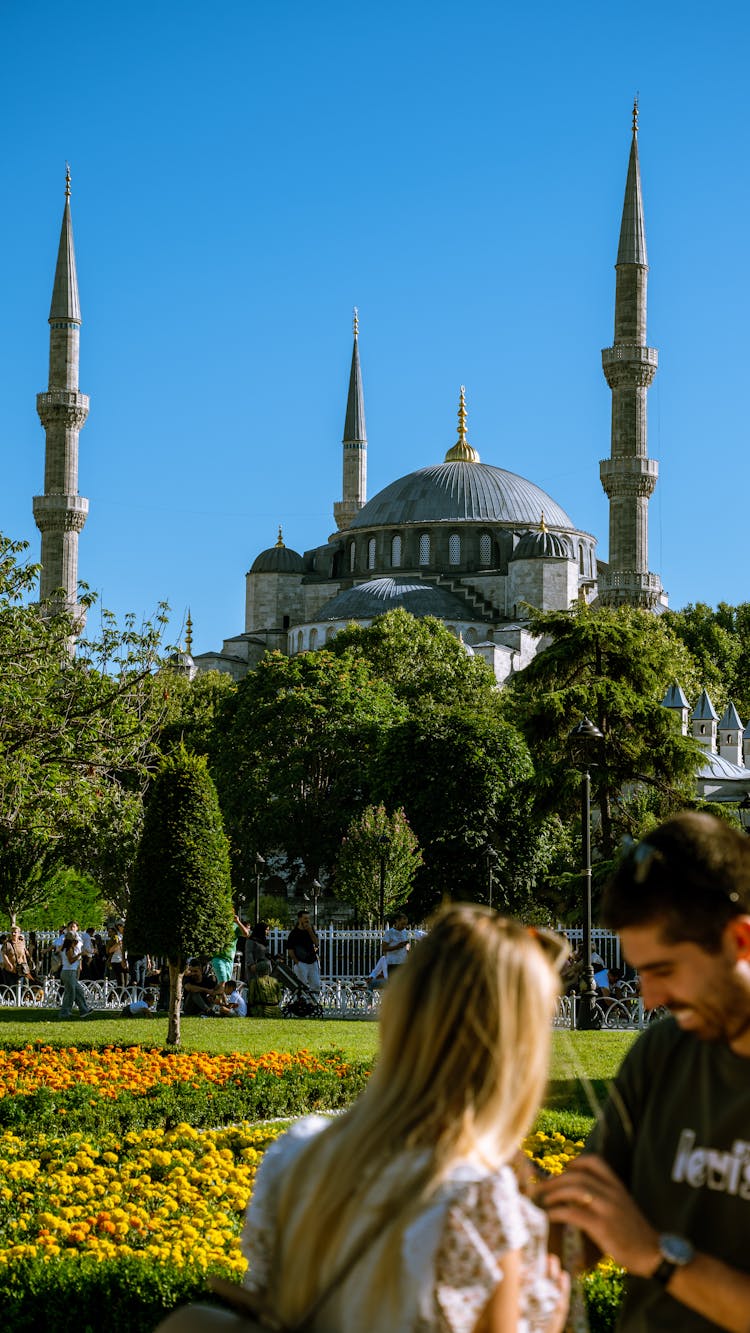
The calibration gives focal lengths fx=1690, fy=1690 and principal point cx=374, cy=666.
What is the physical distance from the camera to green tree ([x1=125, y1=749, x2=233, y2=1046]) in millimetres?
14391

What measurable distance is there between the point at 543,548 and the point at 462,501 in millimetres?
9786

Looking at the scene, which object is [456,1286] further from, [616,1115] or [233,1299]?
[616,1115]

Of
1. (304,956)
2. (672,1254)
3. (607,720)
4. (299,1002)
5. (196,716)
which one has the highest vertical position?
(196,716)

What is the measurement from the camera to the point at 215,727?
4209cm

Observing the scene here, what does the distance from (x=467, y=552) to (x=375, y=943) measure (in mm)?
50904

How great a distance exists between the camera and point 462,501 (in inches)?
2965

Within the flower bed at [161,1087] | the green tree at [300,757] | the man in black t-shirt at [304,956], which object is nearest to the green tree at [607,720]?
the man in black t-shirt at [304,956]

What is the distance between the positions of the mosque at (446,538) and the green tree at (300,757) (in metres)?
9.39

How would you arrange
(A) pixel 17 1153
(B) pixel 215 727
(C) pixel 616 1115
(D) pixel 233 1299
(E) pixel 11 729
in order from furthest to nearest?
1. (B) pixel 215 727
2. (E) pixel 11 729
3. (A) pixel 17 1153
4. (C) pixel 616 1115
5. (D) pixel 233 1299

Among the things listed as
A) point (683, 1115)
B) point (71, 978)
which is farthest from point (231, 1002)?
point (683, 1115)

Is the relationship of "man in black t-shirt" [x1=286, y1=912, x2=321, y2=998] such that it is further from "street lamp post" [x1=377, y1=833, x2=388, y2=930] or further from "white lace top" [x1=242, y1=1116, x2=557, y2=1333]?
"white lace top" [x1=242, y1=1116, x2=557, y2=1333]

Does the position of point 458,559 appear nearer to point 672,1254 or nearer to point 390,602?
point 390,602

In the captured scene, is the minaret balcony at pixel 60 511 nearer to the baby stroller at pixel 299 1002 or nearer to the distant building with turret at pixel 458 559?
the distant building with turret at pixel 458 559

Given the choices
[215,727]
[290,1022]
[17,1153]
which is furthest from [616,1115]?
[215,727]
